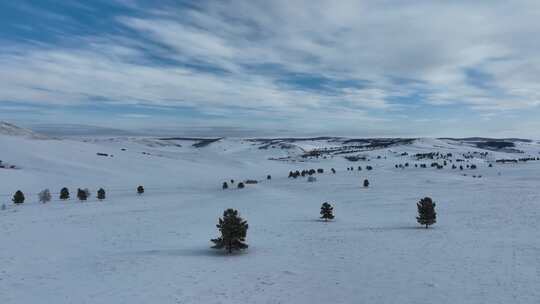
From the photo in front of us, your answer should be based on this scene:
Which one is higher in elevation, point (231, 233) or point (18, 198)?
point (231, 233)

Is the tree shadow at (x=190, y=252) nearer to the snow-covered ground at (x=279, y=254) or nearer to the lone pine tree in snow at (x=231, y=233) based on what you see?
the snow-covered ground at (x=279, y=254)

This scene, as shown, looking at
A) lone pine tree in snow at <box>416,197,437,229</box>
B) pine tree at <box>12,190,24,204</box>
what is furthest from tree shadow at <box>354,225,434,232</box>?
pine tree at <box>12,190,24,204</box>

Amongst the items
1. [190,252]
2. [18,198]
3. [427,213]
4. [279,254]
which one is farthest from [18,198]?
[427,213]

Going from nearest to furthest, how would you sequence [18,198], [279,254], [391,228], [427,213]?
[279,254], [427,213], [391,228], [18,198]

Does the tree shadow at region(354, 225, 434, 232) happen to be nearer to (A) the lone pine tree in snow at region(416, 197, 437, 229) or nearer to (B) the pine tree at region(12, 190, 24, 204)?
(A) the lone pine tree in snow at region(416, 197, 437, 229)

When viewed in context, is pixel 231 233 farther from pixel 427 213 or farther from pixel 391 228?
pixel 427 213

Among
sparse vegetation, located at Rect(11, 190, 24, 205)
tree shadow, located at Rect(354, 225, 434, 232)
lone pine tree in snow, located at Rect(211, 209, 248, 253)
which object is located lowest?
sparse vegetation, located at Rect(11, 190, 24, 205)

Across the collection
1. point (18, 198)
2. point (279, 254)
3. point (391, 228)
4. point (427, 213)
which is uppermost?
point (427, 213)

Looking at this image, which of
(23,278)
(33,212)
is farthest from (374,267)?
(33,212)

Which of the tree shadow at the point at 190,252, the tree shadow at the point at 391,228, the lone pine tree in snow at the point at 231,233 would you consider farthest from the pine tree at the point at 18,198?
the tree shadow at the point at 391,228

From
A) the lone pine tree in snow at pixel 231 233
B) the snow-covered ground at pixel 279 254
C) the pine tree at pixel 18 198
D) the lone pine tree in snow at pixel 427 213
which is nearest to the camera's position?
the snow-covered ground at pixel 279 254

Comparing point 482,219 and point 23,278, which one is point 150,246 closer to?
point 23,278

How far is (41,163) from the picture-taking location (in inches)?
4530

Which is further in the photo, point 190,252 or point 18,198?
point 18,198
